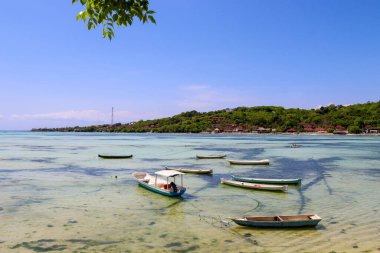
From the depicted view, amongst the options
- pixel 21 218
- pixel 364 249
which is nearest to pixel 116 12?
pixel 364 249

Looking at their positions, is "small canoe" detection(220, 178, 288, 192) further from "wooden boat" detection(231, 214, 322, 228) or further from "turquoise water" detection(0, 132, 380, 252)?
"wooden boat" detection(231, 214, 322, 228)

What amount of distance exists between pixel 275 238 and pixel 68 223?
426 inches

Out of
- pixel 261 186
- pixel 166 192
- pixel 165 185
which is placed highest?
pixel 165 185

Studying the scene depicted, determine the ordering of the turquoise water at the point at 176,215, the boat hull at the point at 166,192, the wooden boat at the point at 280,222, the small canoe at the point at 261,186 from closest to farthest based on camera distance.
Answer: the turquoise water at the point at 176,215, the wooden boat at the point at 280,222, the boat hull at the point at 166,192, the small canoe at the point at 261,186

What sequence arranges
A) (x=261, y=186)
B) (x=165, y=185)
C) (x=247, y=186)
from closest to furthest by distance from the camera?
(x=165, y=185)
(x=261, y=186)
(x=247, y=186)

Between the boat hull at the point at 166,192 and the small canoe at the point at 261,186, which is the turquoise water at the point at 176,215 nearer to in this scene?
the boat hull at the point at 166,192

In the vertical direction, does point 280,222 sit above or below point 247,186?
above

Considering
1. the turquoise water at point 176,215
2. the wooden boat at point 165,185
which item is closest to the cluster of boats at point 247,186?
the wooden boat at point 165,185

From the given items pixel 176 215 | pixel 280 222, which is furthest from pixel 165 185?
pixel 280 222

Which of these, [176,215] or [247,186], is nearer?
[176,215]

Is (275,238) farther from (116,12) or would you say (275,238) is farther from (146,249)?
(116,12)

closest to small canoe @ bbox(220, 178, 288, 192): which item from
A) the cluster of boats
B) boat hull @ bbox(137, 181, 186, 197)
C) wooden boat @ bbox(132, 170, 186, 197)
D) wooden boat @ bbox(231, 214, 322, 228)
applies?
the cluster of boats

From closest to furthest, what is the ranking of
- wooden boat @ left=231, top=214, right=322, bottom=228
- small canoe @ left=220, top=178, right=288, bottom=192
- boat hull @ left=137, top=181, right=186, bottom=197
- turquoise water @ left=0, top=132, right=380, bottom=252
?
turquoise water @ left=0, top=132, right=380, bottom=252, wooden boat @ left=231, top=214, right=322, bottom=228, boat hull @ left=137, top=181, right=186, bottom=197, small canoe @ left=220, top=178, right=288, bottom=192

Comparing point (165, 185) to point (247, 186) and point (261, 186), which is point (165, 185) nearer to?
point (247, 186)
